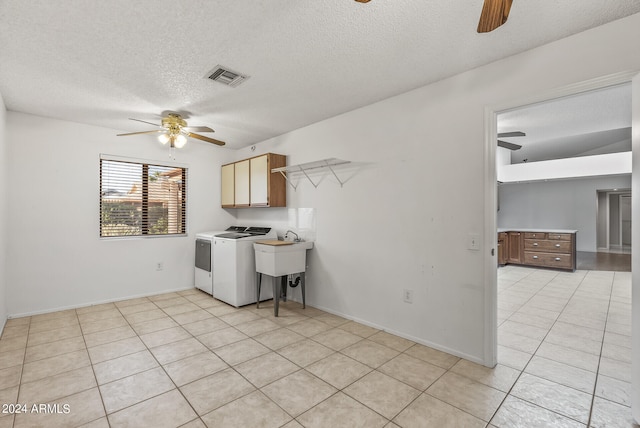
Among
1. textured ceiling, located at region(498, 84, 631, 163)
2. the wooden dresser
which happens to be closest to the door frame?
textured ceiling, located at region(498, 84, 631, 163)

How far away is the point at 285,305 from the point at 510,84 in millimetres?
3354

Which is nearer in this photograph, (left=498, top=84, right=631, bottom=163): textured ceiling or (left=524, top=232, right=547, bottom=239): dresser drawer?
(left=498, top=84, right=631, bottom=163): textured ceiling

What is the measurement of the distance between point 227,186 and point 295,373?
345cm

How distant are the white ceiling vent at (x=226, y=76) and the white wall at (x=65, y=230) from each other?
2.39 meters

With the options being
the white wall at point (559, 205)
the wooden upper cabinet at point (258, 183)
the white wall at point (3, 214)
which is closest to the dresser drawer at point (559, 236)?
the white wall at point (559, 205)

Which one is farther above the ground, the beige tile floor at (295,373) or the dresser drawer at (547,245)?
the dresser drawer at (547,245)

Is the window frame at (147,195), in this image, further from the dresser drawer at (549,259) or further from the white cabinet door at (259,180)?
the dresser drawer at (549,259)

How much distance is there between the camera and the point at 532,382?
211 centimetres

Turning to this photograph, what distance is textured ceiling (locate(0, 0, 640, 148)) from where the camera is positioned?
1688mm

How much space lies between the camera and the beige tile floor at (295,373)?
5.77 feet

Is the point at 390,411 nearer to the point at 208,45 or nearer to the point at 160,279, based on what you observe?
the point at 208,45

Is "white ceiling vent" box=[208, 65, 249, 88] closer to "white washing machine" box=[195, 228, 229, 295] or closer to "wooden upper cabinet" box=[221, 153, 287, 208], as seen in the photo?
"wooden upper cabinet" box=[221, 153, 287, 208]

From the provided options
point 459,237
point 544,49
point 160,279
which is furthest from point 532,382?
point 160,279

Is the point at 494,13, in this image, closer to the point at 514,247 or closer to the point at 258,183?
the point at 258,183
